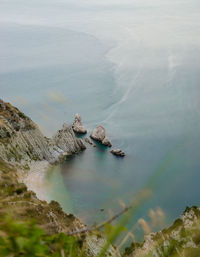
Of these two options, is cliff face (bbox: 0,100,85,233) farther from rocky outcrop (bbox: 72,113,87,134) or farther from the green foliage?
the green foliage

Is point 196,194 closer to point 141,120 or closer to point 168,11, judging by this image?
point 141,120

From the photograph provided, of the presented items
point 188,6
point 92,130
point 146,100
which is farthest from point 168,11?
point 92,130

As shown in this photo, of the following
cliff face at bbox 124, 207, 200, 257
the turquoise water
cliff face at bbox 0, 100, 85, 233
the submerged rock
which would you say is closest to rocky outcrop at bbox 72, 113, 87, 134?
the turquoise water

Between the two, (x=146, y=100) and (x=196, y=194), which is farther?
(x=146, y=100)

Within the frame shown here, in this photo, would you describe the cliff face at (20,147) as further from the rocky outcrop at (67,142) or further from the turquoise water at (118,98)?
the turquoise water at (118,98)

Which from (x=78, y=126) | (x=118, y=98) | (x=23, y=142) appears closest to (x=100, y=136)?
(x=78, y=126)

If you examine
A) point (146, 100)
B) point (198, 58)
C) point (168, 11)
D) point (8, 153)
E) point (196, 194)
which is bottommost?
point (196, 194)

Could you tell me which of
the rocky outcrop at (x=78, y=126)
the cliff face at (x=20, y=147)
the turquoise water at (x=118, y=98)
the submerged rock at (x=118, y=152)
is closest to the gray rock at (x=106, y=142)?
the turquoise water at (x=118, y=98)
